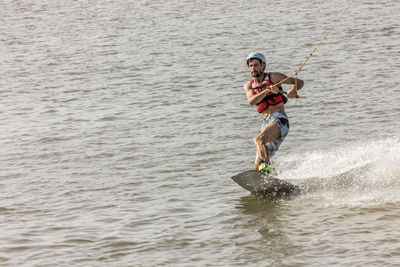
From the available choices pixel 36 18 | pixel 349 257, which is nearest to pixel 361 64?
pixel 349 257

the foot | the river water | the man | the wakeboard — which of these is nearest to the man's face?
the man

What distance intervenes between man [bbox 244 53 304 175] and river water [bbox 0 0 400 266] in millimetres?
660

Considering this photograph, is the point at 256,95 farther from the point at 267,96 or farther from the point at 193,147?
the point at 193,147

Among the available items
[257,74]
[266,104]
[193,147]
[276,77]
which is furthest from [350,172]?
[193,147]

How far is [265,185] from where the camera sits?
9570mm

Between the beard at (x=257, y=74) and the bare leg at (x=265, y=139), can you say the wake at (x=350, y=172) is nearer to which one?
the bare leg at (x=265, y=139)

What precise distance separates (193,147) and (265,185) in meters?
3.37

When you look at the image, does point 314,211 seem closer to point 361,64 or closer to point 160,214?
point 160,214

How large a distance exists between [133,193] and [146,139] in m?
3.06

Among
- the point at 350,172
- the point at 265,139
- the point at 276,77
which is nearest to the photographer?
the point at 265,139

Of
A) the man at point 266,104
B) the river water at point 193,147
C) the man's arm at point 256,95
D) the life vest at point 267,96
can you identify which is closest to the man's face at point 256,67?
the man at point 266,104

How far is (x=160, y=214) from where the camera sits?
9.51m

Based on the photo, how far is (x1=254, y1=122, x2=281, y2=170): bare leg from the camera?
9.65 meters

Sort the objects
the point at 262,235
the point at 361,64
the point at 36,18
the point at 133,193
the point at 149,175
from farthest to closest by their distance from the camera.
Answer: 1. the point at 36,18
2. the point at 361,64
3. the point at 149,175
4. the point at 133,193
5. the point at 262,235
